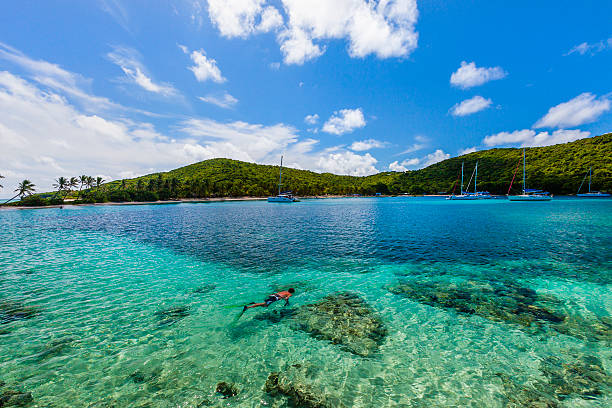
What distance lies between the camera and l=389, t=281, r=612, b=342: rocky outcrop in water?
8.14m

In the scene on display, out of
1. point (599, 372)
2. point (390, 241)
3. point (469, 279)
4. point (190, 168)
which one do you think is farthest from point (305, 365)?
point (190, 168)

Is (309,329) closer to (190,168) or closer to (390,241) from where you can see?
(390,241)

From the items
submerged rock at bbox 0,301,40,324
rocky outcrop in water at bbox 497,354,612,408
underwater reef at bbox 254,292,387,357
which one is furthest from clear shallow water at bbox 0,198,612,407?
submerged rock at bbox 0,301,40,324

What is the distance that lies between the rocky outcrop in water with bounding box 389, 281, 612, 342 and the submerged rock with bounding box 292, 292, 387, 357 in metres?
2.85

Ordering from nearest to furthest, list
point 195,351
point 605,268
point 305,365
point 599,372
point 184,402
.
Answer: point 184,402, point 599,372, point 305,365, point 195,351, point 605,268

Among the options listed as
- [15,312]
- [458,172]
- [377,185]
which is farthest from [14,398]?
[458,172]

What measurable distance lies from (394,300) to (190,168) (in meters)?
210

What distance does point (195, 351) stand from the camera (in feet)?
23.5

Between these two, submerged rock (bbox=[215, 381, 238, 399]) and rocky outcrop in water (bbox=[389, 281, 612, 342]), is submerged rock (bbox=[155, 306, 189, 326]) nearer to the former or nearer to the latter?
submerged rock (bbox=[215, 381, 238, 399])

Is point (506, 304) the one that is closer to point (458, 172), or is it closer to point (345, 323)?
point (345, 323)

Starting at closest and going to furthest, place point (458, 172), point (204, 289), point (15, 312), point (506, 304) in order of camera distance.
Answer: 1. point (15, 312)
2. point (506, 304)
3. point (204, 289)
4. point (458, 172)

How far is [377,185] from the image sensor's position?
197125mm

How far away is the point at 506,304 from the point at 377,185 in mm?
195671

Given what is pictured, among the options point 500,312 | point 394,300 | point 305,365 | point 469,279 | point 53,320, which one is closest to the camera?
point 305,365
